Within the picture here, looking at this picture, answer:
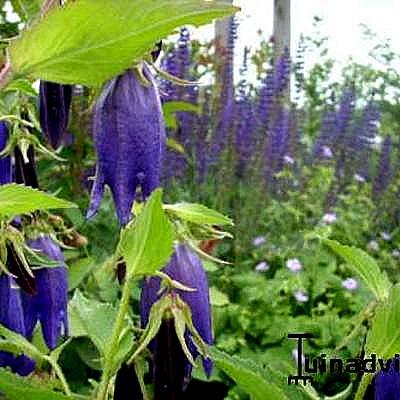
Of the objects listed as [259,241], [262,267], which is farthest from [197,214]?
[259,241]

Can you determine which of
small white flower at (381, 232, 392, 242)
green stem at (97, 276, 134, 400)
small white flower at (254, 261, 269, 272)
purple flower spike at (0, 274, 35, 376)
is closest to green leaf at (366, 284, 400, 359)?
green stem at (97, 276, 134, 400)

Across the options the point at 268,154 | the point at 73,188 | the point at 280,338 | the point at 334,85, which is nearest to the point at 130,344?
the point at 73,188

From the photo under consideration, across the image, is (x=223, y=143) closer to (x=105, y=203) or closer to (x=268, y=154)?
(x=268, y=154)

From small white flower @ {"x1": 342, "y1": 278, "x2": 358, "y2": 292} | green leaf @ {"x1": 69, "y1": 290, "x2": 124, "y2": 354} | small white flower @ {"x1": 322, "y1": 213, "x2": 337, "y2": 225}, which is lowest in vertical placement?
small white flower @ {"x1": 342, "y1": 278, "x2": 358, "y2": 292}

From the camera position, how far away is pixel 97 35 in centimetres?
49

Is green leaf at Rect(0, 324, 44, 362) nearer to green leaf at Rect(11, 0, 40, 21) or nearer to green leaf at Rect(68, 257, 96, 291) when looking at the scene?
green leaf at Rect(11, 0, 40, 21)

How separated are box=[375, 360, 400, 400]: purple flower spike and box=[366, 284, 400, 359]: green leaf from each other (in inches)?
1.2

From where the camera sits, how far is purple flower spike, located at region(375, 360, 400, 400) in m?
0.58

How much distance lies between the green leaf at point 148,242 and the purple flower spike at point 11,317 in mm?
156

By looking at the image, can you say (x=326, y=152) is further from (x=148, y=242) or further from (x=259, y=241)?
(x=148, y=242)

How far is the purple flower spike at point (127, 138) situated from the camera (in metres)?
0.58

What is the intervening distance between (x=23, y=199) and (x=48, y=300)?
201 mm

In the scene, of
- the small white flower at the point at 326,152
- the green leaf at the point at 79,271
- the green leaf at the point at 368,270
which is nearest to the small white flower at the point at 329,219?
the small white flower at the point at 326,152

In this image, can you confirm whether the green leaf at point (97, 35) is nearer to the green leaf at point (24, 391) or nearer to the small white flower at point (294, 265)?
the green leaf at point (24, 391)
